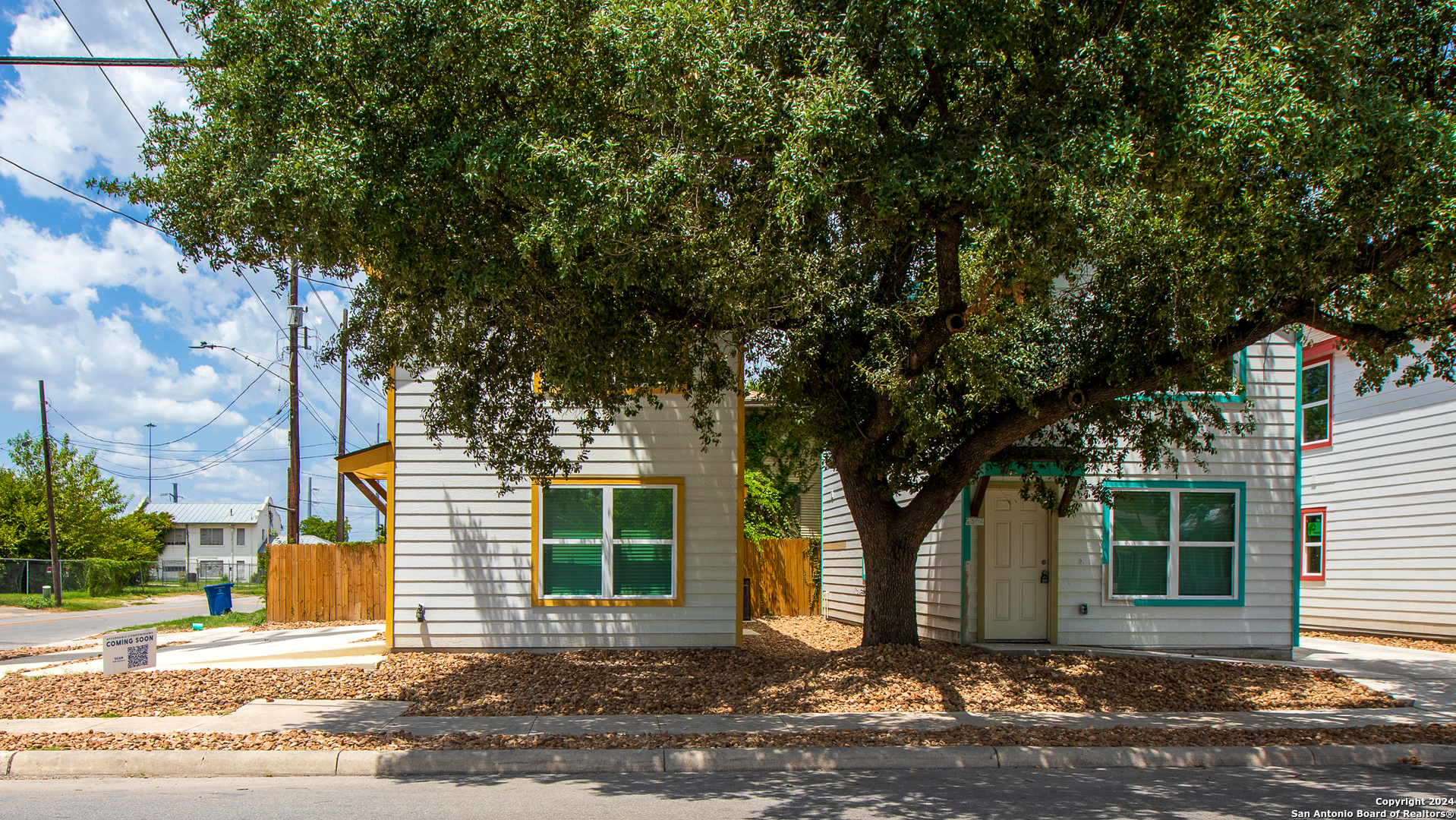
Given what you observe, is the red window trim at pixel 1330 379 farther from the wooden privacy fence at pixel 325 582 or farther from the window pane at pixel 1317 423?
the wooden privacy fence at pixel 325 582

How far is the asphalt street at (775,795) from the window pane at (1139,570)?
5.69 m

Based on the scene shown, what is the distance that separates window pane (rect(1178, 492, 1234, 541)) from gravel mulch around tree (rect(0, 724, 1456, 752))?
510 centimetres

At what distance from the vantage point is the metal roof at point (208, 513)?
70.4 m

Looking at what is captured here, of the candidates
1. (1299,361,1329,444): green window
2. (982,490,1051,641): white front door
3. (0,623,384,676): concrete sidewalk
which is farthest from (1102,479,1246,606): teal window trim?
(0,623,384,676): concrete sidewalk

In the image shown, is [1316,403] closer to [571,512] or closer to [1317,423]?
[1317,423]

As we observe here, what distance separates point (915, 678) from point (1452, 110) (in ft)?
23.3

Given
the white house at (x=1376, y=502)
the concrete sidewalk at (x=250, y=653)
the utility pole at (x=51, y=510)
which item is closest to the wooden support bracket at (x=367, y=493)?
the concrete sidewalk at (x=250, y=653)

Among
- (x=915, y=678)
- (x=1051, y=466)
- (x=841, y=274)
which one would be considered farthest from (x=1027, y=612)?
(x=841, y=274)

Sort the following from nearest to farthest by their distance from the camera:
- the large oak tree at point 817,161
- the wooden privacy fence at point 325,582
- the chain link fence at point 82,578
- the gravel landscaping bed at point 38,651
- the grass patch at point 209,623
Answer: the large oak tree at point 817,161, the gravel landscaping bed at point 38,651, the wooden privacy fence at point 325,582, the grass patch at point 209,623, the chain link fence at point 82,578

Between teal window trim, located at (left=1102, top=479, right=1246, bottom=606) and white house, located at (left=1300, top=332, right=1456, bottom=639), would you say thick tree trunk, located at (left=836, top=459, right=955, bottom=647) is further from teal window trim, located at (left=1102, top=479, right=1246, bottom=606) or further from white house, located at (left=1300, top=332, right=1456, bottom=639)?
white house, located at (left=1300, top=332, right=1456, bottom=639)

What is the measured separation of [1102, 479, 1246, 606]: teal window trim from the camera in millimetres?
13258

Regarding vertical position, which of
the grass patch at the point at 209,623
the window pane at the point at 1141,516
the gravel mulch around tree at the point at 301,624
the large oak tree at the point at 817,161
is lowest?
the grass patch at the point at 209,623

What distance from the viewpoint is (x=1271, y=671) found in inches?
437

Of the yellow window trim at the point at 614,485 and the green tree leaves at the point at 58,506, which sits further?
the green tree leaves at the point at 58,506
